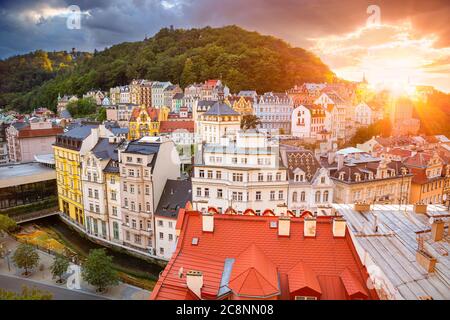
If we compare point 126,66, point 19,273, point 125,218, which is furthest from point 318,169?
point 126,66

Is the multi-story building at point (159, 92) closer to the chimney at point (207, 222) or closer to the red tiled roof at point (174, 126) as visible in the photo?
the red tiled roof at point (174, 126)

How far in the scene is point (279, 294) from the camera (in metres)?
5.09

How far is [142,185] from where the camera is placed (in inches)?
566

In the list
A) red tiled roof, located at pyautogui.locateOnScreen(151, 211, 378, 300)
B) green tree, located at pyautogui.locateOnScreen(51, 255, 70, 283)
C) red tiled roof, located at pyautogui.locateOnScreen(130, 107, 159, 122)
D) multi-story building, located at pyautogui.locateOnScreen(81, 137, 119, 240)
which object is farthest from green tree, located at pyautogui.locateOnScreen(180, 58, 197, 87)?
red tiled roof, located at pyautogui.locateOnScreen(151, 211, 378, 300)

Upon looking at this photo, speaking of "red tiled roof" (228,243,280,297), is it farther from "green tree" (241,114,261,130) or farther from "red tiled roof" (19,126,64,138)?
→ "green tree" (241,114,261,130)

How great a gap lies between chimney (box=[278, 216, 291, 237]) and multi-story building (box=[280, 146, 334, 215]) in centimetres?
710

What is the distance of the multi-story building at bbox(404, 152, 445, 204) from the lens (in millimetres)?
16203

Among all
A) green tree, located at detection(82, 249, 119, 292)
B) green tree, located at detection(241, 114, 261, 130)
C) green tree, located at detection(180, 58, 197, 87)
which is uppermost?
green tree, located at detection(180, 58, 197, 87)

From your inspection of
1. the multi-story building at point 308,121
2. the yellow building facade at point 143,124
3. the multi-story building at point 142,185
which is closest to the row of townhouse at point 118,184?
the multi-story building at point 142,185

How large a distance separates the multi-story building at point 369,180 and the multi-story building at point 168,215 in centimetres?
582

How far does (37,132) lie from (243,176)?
17823 mm

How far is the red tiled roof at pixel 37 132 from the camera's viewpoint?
24.4 meters

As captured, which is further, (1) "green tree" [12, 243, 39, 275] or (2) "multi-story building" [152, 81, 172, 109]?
(2) "multi-story building" [152, 81, 172, 109]
